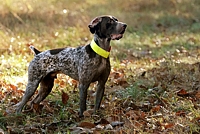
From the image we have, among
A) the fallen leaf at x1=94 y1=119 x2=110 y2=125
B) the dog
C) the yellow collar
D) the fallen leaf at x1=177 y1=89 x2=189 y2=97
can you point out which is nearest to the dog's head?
the dog

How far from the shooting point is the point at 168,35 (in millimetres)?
14367

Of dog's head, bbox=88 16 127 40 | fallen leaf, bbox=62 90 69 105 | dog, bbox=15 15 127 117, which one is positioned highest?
dog's head, bbox=88 16 127 40

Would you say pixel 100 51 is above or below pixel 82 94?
above

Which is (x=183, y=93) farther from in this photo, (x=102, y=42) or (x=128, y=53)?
(x=128, y=53)

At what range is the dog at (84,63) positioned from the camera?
587cm

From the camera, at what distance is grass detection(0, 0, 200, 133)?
5.96 m

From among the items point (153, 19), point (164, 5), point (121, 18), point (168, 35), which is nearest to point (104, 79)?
point (168, 35)

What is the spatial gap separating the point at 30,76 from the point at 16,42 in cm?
430

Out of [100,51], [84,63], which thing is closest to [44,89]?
[84,63]

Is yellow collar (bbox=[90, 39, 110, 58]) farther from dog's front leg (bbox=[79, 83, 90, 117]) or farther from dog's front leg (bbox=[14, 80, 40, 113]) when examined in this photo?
dog's front leg (bbox=[14, 80, 40, 113])

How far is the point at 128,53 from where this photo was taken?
10664 mm

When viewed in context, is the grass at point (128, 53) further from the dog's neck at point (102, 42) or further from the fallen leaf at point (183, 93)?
the dog's neck at point (102, 42)

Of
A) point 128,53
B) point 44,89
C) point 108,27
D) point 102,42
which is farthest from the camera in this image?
point 128,53

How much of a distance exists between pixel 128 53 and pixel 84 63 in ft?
15.8
